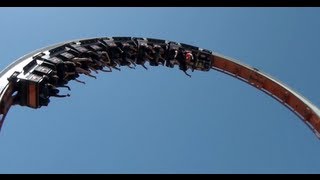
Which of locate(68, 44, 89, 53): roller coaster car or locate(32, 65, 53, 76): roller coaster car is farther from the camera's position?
locate(68, 44, 89, 53): roller coaster car

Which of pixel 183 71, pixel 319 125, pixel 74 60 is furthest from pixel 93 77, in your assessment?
pixel 319 125

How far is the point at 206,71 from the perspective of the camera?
22.4 metres

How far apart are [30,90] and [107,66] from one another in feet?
20.5

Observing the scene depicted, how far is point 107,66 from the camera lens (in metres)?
18.6

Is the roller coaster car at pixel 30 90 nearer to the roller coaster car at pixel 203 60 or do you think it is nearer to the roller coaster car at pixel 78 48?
the roller coaster car at pixel 78 48

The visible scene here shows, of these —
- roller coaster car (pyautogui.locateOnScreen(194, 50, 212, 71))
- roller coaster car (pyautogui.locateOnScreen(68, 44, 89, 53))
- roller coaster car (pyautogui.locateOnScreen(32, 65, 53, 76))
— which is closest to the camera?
roller coaster car (pyautogui.locateOnScreen(32, 65, 53, 76))

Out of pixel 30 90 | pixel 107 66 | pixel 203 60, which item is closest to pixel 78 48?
pixel 107 66

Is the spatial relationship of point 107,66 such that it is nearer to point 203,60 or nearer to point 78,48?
point 78,48

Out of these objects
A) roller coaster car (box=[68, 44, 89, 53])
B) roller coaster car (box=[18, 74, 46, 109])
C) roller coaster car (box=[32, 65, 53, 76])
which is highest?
roller coaster car (box=[68, 44, 89, 53])

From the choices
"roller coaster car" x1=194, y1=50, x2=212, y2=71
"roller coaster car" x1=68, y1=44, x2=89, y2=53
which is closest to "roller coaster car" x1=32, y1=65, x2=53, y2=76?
"roller coaster car" x1=68, y1=44, x2=89, y2=53

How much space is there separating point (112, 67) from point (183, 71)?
394 centimetres

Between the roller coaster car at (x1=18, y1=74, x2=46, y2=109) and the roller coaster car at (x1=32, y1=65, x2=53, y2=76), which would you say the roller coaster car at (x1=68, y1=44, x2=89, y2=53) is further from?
the roller coaster car at (x1=18, y1=74, x2=46, y2=109)

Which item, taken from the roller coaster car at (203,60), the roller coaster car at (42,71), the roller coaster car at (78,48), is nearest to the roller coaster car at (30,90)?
the roller coaster car at (42,71)

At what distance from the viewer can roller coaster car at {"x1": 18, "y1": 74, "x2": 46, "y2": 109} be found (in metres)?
12.4
